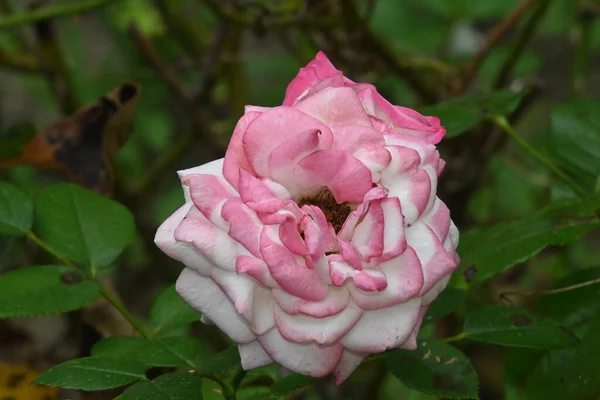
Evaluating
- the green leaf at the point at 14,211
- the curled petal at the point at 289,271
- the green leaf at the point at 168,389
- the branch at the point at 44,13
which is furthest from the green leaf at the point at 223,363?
the branch at the point at 44,13

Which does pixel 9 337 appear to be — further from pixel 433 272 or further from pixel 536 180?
pixel 536 180

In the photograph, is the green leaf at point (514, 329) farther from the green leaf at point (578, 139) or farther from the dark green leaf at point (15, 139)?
the dark green leaf at point (15, 139)

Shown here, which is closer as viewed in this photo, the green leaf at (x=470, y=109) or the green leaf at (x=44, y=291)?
the green leaf at (x=44, y=291)

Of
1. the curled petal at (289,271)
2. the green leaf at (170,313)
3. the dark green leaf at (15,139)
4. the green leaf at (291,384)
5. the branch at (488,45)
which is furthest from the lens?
the branch at (488,45)

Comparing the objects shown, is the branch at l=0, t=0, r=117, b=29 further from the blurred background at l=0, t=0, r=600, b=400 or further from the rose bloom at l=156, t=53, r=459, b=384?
the rose bloom at l=156, t=53, r=459, b=384

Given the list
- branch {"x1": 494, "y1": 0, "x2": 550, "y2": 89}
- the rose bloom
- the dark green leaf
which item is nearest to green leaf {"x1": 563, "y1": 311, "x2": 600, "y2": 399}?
the rose bloom

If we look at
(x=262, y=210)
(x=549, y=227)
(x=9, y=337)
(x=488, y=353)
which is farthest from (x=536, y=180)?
(x=262, y=210)
